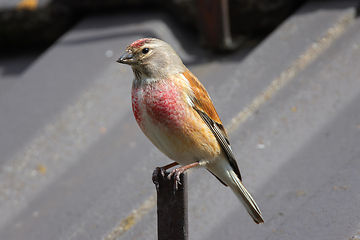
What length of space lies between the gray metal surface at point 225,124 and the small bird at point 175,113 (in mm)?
271

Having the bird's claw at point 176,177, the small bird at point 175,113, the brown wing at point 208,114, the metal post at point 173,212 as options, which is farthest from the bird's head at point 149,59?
the metal post at point 173,212

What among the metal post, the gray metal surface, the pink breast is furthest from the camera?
the gray metal surface

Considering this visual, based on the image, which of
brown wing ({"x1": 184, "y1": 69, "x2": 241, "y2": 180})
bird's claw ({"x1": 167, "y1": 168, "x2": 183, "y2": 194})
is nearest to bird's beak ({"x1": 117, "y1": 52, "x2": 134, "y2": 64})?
brown wing ({"x1": 184, "y1": 69, "x2": 241, "y2": 180})

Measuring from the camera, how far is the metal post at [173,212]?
186 cm

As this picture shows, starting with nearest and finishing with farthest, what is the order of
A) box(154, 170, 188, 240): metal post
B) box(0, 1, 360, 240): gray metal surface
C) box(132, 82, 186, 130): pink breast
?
box(154, 170, 188, 240): metal post → box(132, 82, 186, 130): pink breast → box(0, 1, 360, 240): gray metal surface

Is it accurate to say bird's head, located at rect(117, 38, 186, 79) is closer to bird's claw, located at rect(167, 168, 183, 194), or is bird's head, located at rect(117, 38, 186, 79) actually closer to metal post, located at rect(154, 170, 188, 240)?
bird's claw, located at rect(167, 168, 183, 194)

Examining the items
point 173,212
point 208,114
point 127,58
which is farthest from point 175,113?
point 173,212

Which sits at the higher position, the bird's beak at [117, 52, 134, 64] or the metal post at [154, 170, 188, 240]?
the bird's beak at [117, 52, 134, 64]

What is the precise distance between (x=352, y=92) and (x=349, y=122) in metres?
0.29

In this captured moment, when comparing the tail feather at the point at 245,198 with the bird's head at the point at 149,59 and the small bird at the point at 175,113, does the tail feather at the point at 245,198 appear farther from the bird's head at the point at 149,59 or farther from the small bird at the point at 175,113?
the bird's head at the point at 149,59

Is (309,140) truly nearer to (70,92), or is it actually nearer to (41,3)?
(70,92)

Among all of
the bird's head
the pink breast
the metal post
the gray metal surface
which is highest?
the bird's head

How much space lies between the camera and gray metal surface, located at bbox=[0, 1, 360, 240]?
2293 millimetres

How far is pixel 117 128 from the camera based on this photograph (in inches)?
132
